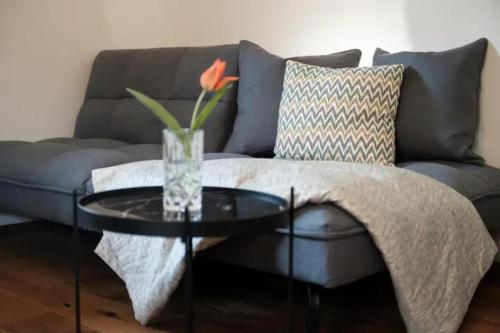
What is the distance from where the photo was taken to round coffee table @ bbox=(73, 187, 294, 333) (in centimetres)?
118

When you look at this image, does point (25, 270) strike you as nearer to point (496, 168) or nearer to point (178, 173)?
point (178, 173)

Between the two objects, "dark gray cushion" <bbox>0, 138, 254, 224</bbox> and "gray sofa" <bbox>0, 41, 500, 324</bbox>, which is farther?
"dark gray cushion" <bbox>0, 138, 254, 224</bbox>

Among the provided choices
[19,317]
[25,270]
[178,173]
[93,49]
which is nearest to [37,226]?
[25,270]

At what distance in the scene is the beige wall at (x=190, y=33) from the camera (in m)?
2.29

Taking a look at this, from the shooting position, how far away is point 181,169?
4.29ft

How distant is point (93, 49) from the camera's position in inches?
122

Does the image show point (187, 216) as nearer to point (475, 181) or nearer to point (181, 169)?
point (181, 169)

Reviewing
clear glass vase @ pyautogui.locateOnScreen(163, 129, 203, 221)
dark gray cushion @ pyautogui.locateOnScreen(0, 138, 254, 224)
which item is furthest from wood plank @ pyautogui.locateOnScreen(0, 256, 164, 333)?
clear glass vase @ pyautogui.locateOnScreen(163, 129, 203, 221)

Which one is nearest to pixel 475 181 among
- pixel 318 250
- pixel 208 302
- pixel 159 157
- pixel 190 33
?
pixel 318 250

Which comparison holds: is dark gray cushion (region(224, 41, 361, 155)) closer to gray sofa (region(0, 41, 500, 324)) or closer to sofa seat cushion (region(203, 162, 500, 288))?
gray sofa (region(0, 41, 500, 324))

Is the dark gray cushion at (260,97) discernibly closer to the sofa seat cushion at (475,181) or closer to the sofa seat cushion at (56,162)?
the sofa seat cushion at (56,162)

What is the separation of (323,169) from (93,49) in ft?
5.73

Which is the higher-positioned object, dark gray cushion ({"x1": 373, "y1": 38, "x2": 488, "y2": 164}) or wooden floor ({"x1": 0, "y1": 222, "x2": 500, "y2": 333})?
dark gray cushion ({"x1": 373, "y1": 38, "x2": 488, "y2": 164})

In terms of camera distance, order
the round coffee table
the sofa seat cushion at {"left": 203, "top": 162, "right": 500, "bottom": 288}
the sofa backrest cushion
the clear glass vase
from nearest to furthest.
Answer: the round coffee table
the clear glass vase
the sofa seat cushion at {"left": 203, "top": 162, "right": 500, "bottom": 288}
the sofa backrest cushion
